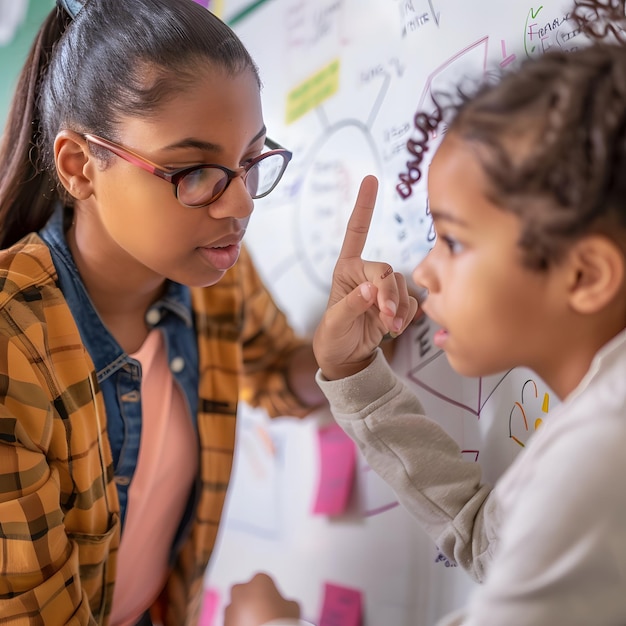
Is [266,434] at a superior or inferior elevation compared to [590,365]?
inferior

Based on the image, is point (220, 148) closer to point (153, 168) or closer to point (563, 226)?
point (153, 168)

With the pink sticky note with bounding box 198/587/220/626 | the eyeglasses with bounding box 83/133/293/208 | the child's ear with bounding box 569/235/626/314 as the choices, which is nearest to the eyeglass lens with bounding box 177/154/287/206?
the eyeglasses with bounding box 83/133/293/208

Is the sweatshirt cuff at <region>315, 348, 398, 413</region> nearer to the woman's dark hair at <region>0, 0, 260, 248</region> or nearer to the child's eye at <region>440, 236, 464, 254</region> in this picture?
the child's eye at <region>440, 236, 464, 254</region>

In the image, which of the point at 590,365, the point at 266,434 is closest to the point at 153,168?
the point at 590,365

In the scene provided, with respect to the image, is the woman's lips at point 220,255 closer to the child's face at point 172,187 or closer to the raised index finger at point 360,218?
the child's face at point 172,187

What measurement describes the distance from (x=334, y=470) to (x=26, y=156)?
0.59 m

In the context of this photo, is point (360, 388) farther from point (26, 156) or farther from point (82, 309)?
point (26, 156)

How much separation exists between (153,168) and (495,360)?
41 centimetres

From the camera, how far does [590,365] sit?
0.56m

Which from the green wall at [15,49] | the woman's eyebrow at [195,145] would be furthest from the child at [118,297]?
the green wall at [15,49]

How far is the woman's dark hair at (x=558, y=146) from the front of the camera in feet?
1.58

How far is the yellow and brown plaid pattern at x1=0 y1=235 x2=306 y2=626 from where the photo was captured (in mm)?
735

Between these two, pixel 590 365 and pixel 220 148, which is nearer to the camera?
pixel 590 365

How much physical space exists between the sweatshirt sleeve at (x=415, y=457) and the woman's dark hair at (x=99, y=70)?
36cm
